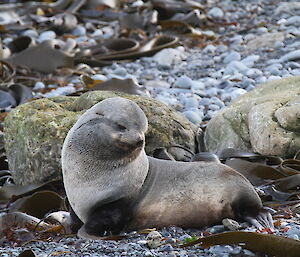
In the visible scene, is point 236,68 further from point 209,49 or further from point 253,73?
point 209,49

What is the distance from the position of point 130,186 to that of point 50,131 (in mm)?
1449

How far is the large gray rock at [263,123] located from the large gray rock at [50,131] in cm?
28

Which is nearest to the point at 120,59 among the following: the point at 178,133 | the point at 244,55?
the point at 244,55

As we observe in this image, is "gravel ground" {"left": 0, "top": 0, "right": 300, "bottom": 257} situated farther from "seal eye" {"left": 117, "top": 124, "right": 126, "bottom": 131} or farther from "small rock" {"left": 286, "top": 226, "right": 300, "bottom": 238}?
"small rock" {"left": 286, "top": 226, "right": 300, "bottom": 238}

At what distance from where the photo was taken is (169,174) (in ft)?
14.5

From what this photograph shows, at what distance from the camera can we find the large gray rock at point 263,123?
5.82 m

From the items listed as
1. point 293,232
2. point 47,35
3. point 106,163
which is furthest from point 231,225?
point 47,35

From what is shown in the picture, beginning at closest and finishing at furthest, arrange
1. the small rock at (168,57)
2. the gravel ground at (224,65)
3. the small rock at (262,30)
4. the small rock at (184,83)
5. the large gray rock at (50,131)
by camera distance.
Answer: the large gray rock at (50,131) < the gravel ground at (224,65) < the small rock at (184,83) < the small rock at (168,57) < the small rock at (262,30)

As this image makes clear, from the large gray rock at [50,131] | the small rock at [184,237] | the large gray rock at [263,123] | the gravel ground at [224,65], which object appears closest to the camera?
the small rock at [184,237]

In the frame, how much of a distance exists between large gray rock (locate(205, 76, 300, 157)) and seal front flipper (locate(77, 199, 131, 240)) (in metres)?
1.88

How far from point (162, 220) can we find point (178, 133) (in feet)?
5.39

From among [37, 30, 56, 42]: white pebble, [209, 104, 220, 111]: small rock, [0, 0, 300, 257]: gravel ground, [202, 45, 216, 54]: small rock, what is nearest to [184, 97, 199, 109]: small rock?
[0, 0, 300, 257]: gravel ground

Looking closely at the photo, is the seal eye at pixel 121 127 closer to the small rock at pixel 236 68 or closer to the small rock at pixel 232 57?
the small rock at pixel 236 68

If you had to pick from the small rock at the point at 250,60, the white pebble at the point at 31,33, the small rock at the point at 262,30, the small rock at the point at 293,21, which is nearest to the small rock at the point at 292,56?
the small rock at the point at 250,60
